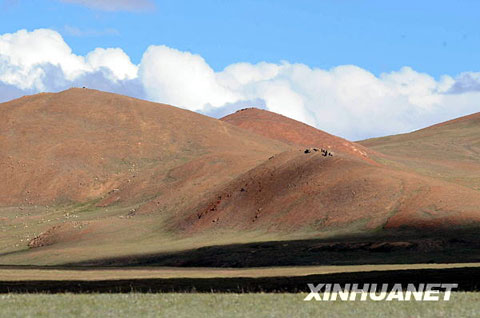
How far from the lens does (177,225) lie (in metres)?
89.1

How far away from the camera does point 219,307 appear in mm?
28922

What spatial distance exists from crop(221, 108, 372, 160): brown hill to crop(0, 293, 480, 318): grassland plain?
441ft

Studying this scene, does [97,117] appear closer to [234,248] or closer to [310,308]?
[234,248]

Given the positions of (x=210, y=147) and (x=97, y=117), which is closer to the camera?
(x=210, y=147)

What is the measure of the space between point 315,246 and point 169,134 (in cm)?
7787

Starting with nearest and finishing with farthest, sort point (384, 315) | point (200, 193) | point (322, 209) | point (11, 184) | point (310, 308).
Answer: point (384, 315)
point (310, 308)
point (322, 209)
point (200, 193)
point (11, 184)

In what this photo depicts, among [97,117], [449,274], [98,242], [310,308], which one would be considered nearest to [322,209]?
[98,242]

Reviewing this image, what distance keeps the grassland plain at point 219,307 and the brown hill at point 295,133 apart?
Result: 134388 millimetres

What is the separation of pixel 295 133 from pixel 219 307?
15328 cm
